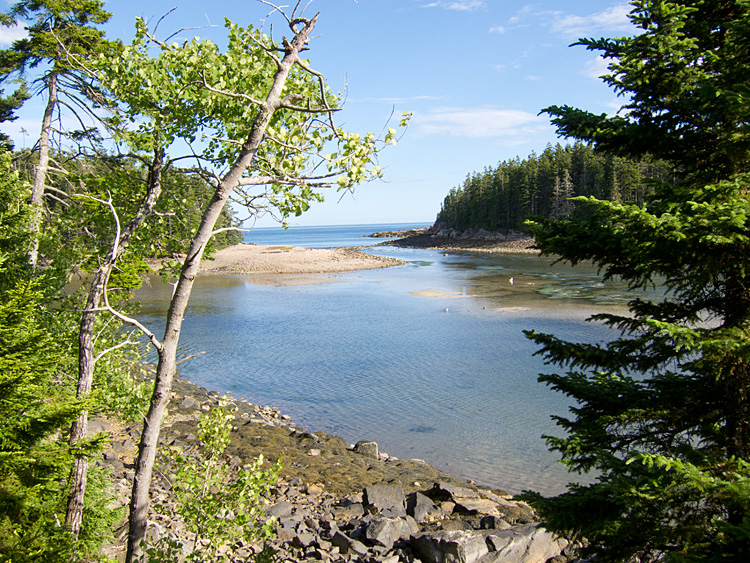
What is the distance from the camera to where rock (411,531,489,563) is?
26.5 feet

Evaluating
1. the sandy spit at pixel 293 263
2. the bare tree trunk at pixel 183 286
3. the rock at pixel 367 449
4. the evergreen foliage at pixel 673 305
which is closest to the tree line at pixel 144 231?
the bare tree trunk at pixel 183 286

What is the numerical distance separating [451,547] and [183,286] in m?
6.40

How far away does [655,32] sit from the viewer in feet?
18.8

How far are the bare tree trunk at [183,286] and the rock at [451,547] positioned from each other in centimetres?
528

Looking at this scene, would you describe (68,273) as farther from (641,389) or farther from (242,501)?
(641,389)

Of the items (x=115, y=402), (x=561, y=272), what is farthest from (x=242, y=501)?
(x=561, y=272)

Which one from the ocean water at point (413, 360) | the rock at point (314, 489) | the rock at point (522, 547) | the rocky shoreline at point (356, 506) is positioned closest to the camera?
the rock at point (522, 547)

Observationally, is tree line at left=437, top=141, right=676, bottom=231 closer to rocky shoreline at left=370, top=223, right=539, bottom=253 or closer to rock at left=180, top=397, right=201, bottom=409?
rocky shoreline at left=370, top=223, right=539, bottom=253

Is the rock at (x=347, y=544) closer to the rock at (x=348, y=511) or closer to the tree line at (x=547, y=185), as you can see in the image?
the rock at (x=348, y=511)

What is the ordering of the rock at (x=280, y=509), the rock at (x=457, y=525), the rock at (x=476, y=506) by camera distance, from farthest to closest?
the rock at (x=476, y=506), the rock at (x=280, y=509), the rock at (x=457, y=525)

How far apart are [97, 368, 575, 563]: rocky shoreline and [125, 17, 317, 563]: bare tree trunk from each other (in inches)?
35.9

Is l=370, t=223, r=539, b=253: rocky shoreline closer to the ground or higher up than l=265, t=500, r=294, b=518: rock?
higher up

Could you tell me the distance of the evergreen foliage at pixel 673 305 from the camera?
4.43 m

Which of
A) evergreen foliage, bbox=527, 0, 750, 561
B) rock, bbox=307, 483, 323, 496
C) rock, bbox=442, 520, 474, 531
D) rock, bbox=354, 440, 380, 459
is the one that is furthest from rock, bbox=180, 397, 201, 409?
evergreen foliage, bbox=527, 0, 750, 561
